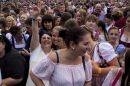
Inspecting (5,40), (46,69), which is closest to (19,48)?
(5,40)

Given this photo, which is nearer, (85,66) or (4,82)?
(85,66)

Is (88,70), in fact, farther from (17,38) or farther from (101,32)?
(101,32)

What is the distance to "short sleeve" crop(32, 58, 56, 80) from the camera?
2645 millimetres

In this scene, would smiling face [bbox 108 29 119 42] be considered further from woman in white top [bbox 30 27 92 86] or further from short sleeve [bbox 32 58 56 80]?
short sleeve [bbox 32 58 56 80]

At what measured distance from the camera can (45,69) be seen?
2682 mm

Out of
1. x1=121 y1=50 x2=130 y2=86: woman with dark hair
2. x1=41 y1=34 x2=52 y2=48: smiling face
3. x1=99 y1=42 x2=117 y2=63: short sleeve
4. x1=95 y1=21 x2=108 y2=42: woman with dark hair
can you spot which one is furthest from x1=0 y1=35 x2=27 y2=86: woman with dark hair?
x1=95 y1=21 x2=108 y2=42: woman with dark hair

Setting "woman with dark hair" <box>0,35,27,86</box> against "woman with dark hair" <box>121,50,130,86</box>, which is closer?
"woman with dark hair" <box>121,50,130,86</box>

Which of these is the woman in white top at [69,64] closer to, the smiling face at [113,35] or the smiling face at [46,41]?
the smiling face at [46,41]

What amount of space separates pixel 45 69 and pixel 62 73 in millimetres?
192

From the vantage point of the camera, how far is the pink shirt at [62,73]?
8.61ft

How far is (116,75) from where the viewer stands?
2.87m

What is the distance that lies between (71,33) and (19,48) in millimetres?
2662

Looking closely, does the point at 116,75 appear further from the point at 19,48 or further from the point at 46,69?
the point at 19,48

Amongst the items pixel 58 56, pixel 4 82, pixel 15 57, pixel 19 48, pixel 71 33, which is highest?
pixel 71 33
